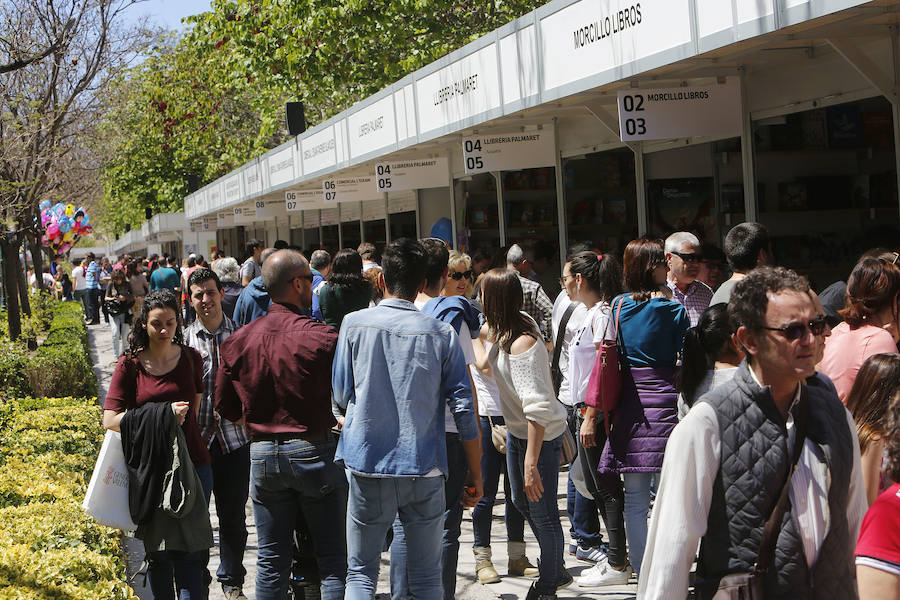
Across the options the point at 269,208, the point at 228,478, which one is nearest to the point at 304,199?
the point at 269,208

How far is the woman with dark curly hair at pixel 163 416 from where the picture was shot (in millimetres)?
5199

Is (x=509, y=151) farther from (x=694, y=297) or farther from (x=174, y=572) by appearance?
(x=174, y=572)

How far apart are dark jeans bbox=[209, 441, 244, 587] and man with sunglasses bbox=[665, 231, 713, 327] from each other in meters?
2.80

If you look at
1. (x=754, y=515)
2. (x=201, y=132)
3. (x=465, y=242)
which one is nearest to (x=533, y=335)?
(x=754, y=515)

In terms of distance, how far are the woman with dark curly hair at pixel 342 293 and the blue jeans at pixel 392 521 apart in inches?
146

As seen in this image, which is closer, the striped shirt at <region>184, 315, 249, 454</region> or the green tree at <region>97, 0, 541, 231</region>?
the striped shirt at <region>184, 315, 249, 454</region>

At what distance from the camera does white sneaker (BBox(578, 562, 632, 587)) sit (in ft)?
20.5

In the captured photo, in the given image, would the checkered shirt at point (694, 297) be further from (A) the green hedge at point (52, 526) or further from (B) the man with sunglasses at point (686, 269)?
(A) the green hedge at point (52, 526)

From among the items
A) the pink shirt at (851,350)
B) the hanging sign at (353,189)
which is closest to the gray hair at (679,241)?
the pink shirt at (851,350)

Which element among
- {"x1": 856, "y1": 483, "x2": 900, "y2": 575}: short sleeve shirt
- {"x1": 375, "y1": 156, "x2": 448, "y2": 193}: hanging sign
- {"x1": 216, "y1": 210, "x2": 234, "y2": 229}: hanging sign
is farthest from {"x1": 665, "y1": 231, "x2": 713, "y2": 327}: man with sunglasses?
{"x1": 216, "y1": 210, "x2": 234, "y2": 229}: hanging sign

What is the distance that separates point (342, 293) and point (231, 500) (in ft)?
8.17

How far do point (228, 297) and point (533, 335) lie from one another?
4.88 metres

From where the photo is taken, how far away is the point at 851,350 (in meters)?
4.47

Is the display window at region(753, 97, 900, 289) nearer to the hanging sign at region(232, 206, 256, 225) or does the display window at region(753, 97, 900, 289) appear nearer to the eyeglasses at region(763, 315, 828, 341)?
the eyeglasses at region(763, 315, 828, 341)
